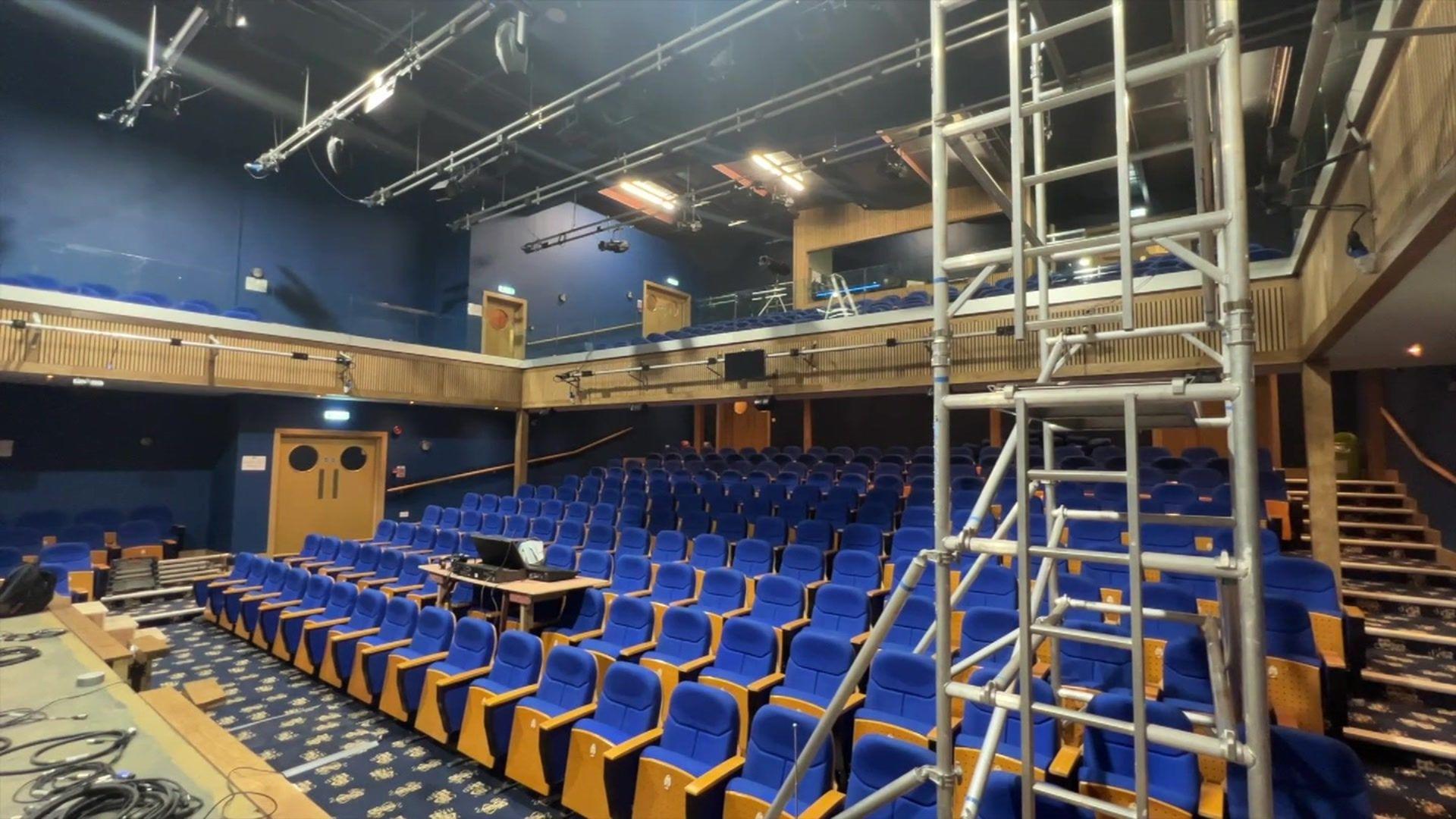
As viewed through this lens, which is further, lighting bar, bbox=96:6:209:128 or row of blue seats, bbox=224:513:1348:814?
lighting bar, bbox=96:6:209:128

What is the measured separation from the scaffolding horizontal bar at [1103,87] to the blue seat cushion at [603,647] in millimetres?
3757

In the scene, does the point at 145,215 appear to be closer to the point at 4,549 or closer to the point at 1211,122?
the point at 4,549

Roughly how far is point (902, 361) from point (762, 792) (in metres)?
5.82

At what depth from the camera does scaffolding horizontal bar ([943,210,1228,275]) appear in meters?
1.61

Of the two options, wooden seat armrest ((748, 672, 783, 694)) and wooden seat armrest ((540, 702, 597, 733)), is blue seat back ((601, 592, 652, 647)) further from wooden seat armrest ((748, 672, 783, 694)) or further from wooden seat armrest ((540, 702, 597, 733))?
wooden seat armrest ((748, 672, 783, 694))

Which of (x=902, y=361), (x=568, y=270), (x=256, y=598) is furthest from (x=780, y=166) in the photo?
(x=256, y=598)

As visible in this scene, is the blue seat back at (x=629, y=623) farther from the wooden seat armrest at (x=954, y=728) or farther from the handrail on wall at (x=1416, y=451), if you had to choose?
the handrail on wall at (x=1416, y=451)

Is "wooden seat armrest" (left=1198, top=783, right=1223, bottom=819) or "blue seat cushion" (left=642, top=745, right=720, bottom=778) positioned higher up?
"wooden seat armrest" (left=1198, top=783, right=1223, bottom=819)

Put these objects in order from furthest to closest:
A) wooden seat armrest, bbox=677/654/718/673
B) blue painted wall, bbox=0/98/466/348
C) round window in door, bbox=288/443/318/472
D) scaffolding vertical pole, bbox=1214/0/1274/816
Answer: round window in door, bbox=288/443/318/472
blue painted wall, bbox=0/98/466/348
wooden seat armrest, bbox=677/654/718/673
scaffolding vertical pole, bbox=1214/0/1274/816

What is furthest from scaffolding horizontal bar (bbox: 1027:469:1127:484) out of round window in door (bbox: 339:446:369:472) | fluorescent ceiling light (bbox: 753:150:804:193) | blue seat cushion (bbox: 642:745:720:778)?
round window in door (bbox: 339:446:369:472)

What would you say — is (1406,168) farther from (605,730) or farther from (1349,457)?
(1349,457)

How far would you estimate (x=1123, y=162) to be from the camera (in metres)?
1.72

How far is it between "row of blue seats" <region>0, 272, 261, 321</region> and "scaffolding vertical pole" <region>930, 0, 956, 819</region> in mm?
9579

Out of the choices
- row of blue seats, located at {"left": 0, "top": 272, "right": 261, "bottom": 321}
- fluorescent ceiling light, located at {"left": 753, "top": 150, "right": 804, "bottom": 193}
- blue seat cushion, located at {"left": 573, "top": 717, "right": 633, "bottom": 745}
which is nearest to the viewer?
blue seat cushion, located at {"left": 573, "top": 717, "right": 633, "bottom": 745}
